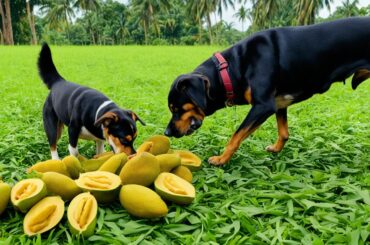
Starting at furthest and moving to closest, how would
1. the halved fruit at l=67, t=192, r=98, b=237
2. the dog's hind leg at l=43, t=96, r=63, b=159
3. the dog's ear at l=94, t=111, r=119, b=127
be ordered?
the dog's hind leg at l=43, t=96, r=63, b=159, the dog's ear at l=94, t=111, r=119, b=127, the halved fruit at l=67, t=192, r=98, b=237

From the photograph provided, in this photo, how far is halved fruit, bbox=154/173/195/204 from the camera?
2.81 m

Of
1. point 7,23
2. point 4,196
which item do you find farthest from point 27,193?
point 7,23

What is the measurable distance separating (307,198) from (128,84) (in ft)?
26.8

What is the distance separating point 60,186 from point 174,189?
2.60 ft

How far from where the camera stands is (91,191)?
Answer: 2.72m

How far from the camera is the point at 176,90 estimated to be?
391 cm

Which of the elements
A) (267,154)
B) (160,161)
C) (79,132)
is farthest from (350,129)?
(79,132)

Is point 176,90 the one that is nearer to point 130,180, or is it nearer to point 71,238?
point 130,180

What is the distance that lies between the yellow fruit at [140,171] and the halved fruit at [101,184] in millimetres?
69

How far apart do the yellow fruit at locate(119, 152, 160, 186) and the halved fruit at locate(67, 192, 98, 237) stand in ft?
1.04

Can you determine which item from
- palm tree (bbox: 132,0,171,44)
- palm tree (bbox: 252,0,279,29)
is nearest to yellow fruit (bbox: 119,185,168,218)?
palm tree (bbox: 252,0,279,29)

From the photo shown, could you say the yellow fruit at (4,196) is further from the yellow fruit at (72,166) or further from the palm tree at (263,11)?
the palm tree at (263,11)

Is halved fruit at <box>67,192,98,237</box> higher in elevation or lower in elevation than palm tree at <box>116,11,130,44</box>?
lower

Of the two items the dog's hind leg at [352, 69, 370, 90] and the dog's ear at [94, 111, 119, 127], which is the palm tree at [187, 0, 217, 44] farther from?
the dog's ear at [94, 111, 119, 127]
